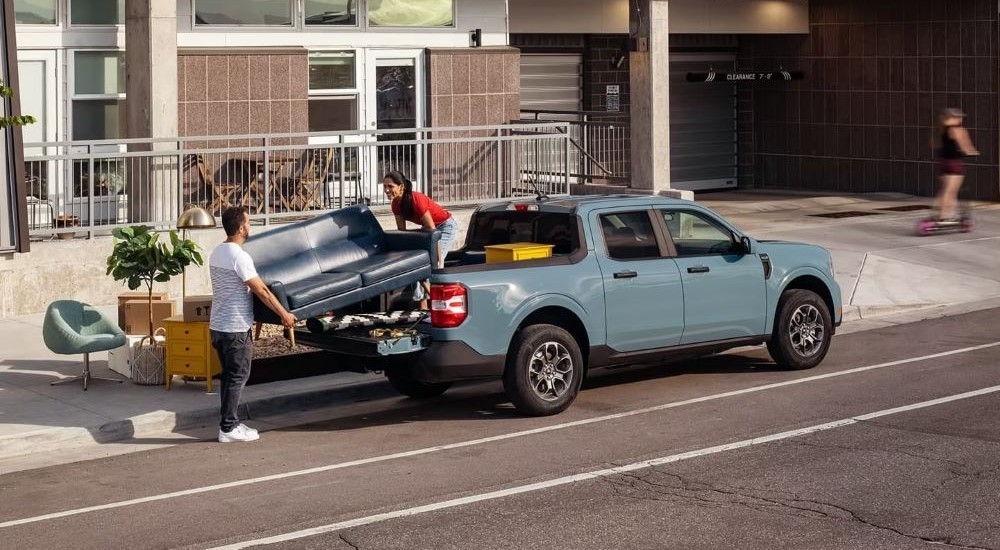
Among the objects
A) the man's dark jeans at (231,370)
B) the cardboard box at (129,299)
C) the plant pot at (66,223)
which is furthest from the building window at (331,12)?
the man's dark jeans at (231,370)

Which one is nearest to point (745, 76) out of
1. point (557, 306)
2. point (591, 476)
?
point (557, 306)

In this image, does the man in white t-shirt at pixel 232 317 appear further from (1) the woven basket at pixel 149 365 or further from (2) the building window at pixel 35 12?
(2) the building window at pixel 35 12

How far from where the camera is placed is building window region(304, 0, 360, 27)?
2116 centimetres

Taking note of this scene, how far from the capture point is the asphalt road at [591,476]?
8344 millimetres

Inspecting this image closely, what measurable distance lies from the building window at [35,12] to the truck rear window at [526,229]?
27.4 feet

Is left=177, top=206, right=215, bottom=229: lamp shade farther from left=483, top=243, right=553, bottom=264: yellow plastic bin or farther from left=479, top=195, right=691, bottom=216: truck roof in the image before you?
left=483, top=243, right=553, bottom=264: yellow plastic bin

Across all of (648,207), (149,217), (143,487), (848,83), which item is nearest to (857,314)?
(648,207)

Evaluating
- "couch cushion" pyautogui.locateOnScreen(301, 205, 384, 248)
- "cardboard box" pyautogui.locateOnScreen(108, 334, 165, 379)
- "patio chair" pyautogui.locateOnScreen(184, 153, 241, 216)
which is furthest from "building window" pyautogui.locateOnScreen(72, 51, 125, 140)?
"couch cushion" pyautogui.locateOnScreen(301, 205, 384, 248)

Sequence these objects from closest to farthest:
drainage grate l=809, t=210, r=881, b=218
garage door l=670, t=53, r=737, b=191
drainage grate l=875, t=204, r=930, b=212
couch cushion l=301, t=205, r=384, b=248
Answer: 1. couch cushion l=301, t=205, r=384, b=248
2. drainage grate l=809, t=210, r=881, b=218
3. drainage grate l=875, t=204, r=930, b=212
4. garage door l=670, t=53, r=737, b=191

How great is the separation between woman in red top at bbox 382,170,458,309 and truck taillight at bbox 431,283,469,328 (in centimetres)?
201

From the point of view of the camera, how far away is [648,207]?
12.6 m

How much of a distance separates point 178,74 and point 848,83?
14.3 m

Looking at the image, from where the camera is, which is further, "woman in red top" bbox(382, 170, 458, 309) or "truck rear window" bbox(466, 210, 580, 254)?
"woman in red top" bbox(382, 170, 458, 309)

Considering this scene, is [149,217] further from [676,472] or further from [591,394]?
[676,472]
